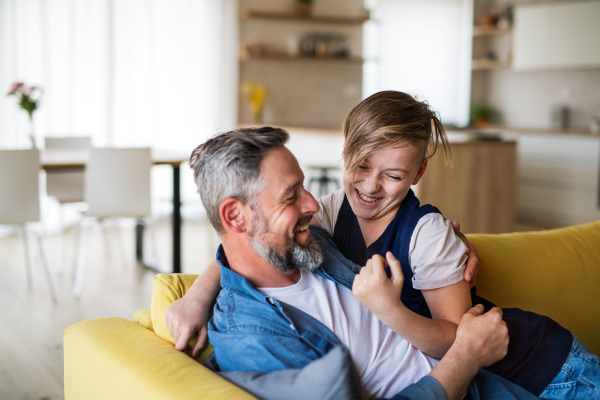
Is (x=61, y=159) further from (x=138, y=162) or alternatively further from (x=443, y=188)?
(x=443, y=188)

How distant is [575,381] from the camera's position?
1387mm

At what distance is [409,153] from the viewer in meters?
1.39

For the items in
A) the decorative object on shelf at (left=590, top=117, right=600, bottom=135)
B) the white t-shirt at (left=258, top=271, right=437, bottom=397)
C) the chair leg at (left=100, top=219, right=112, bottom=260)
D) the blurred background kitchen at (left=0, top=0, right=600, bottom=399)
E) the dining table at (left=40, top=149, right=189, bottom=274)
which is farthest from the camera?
the decorative object on shelf at (left=590, top=117, right=600, bottom=135)

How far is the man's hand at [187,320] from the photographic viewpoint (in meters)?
1.28

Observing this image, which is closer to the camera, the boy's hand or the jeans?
the boy's hand

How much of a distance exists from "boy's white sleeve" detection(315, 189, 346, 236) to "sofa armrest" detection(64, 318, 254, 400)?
0.53m

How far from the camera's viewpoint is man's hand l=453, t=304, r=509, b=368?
122 centimetres

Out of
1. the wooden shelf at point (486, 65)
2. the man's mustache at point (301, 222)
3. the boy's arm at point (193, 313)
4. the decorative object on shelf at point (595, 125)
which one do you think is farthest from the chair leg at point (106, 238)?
the wooden shelf at point (486, 65)

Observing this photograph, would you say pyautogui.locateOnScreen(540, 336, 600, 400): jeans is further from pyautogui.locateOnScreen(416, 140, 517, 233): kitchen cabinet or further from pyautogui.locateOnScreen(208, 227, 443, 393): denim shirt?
pyautogui.locateOnScreen(416, 140, 517, 233): kitchen cabinet

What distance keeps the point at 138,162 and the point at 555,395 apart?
2.90 meters

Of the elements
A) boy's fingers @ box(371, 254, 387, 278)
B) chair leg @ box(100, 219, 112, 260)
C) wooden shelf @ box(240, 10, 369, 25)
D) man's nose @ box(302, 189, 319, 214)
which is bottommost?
chair leg @ box(100, 219, 112, 260)

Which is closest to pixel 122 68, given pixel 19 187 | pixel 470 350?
pixel 19 187

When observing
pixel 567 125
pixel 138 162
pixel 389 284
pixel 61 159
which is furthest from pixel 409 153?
pixel 567 125

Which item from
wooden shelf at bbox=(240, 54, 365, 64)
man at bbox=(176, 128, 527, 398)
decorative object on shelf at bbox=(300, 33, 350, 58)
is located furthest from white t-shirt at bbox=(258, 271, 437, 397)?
decorative object on shelf at bbox=(300, 33, 350, 58)
